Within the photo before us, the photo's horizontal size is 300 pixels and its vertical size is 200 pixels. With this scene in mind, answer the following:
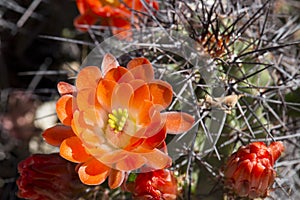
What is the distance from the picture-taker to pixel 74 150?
3.06 feet

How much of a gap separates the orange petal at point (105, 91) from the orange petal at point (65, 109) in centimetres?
5

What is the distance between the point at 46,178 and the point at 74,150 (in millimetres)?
166

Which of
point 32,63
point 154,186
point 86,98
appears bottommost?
point 32,63

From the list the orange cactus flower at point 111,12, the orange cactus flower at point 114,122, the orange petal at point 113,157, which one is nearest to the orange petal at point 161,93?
the orange cactus flower at point 114,122

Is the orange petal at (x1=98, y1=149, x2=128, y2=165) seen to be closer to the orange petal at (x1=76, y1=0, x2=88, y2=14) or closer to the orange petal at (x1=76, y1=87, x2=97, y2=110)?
the orange petal at (x1=76, y1=87, x2=97, y2=110)

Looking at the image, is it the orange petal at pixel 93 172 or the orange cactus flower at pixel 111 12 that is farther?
the orange cactus flower at pixel 111 12

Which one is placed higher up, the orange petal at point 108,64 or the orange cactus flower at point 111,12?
the orange petal at point 108,64

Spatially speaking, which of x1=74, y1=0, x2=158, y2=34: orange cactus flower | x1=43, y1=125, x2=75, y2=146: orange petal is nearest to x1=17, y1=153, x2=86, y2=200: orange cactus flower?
x1=43, y1=125, x2=75, y2=146: orange petal

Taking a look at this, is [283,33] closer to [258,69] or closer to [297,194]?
[258,69]

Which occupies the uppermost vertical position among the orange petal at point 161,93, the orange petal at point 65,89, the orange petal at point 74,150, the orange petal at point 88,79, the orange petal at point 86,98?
the orange petal at point 161,93

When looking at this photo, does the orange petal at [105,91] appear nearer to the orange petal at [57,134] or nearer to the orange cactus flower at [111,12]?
A: the orange petal at [57,134]

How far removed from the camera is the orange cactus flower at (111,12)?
1402mm

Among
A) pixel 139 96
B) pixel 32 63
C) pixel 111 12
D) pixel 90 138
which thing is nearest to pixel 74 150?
pixel 90 138

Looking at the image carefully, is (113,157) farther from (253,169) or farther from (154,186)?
(253,169)
